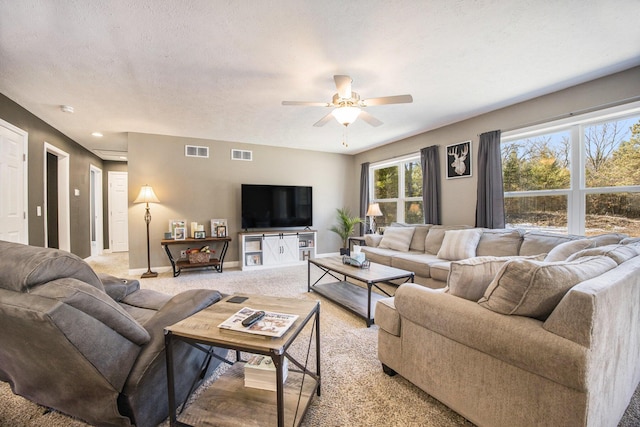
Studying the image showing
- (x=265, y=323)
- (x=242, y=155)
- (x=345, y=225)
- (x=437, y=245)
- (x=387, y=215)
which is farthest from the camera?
(x=345, y=225)

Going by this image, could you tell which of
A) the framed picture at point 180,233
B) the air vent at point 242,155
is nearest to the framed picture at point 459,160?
the air vent at point 242,155

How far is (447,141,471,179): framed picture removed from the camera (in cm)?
404

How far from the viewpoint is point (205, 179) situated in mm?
5113

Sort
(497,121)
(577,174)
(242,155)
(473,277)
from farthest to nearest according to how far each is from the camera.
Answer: (242,155) < (497,121) < (577,174) < (473,277)

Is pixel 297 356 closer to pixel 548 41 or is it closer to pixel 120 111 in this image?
pixel 548 41

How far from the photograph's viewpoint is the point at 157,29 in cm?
199

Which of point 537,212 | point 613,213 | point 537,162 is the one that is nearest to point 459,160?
point 537,162

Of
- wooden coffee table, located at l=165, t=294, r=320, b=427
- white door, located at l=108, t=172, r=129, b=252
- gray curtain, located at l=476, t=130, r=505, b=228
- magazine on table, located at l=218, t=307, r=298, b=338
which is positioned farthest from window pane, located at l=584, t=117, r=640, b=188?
white door, located at l=108, t=172, r=129, b=252

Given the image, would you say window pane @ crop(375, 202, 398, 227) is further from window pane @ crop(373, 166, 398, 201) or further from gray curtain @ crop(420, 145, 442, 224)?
gray curtain @ crop(420, 145, 442, 224)

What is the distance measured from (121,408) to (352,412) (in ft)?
3.69

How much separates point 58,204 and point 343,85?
5531 millimetres

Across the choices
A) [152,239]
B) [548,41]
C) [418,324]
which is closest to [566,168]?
[548,41]

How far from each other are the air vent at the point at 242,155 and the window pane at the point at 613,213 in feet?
16.6

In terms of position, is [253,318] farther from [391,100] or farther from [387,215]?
[387,215]
